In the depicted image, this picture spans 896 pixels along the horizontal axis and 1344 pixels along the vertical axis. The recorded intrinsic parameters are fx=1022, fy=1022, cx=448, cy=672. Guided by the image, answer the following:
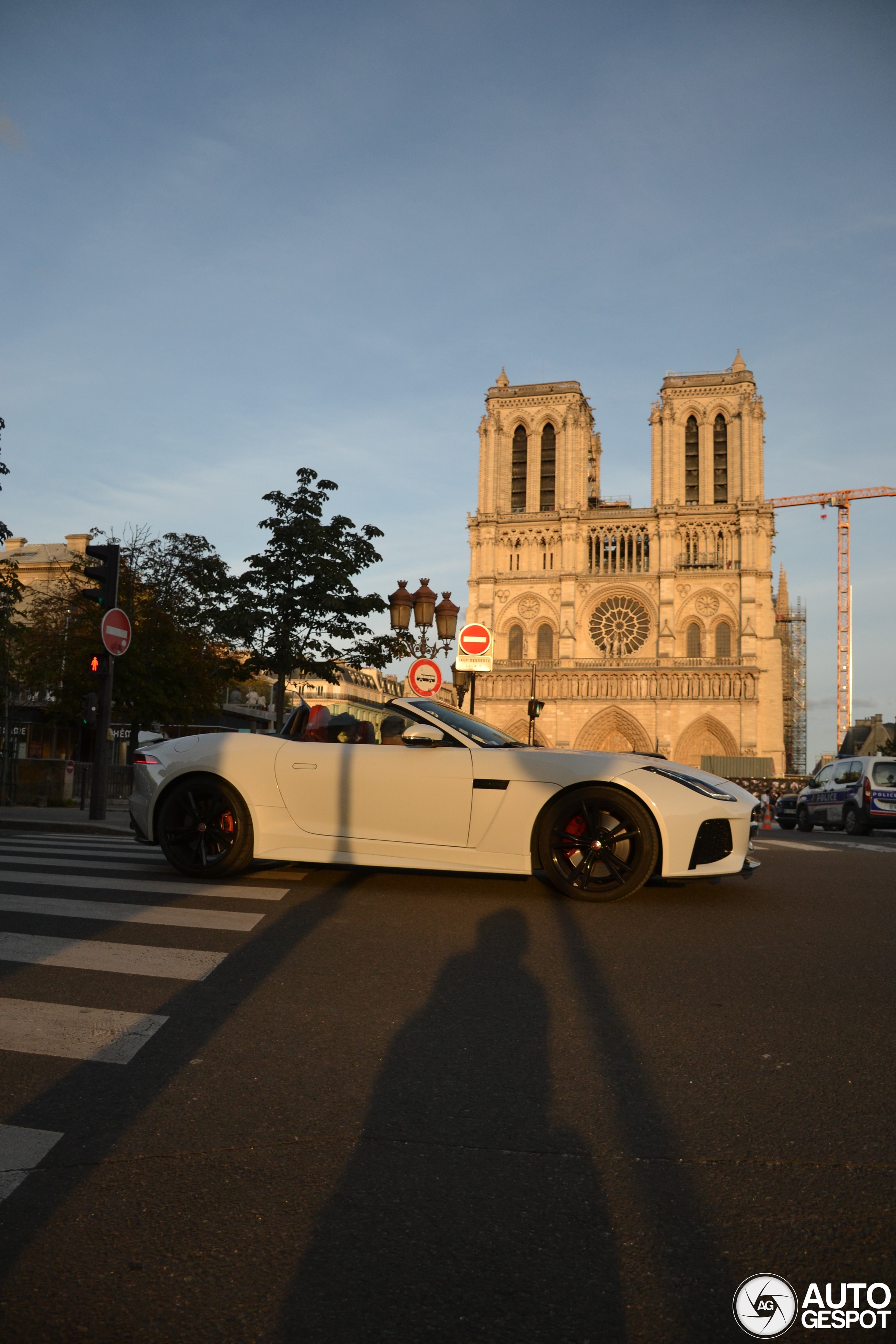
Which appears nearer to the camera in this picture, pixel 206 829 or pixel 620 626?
pixel 206 829

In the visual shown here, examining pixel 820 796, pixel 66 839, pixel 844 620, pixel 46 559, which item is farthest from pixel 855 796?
pixel 844 620

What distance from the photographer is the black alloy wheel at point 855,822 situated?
20359 millimetres

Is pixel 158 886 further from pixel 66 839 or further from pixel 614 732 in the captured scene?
pixel 614 732

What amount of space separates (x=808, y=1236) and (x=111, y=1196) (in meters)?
1.47

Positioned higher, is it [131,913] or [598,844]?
[598,844]

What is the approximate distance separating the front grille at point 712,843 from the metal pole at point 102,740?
385 inches

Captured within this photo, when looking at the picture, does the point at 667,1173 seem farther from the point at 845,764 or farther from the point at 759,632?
the point at 759,632

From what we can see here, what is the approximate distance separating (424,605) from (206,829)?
38.2 feet

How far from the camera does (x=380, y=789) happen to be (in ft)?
20.3

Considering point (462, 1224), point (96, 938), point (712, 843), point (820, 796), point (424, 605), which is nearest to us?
point (462, 1224)

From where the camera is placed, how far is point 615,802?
5844 mm

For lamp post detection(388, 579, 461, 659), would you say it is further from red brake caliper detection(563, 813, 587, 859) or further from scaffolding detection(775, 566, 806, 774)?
scaffolding detection(775, 566, 806, 774)

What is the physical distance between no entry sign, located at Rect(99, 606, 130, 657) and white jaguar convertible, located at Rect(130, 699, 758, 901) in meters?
6.80

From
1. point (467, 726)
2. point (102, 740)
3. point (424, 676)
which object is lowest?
point (102, 740)
